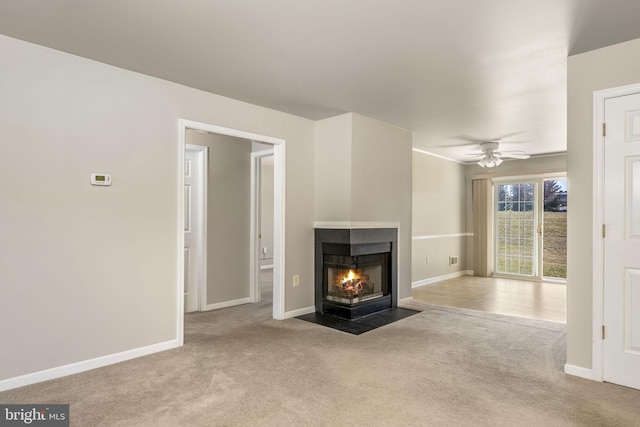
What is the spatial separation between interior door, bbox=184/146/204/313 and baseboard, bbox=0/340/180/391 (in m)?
1.40

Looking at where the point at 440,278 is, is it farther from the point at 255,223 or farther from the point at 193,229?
the point at 193,229

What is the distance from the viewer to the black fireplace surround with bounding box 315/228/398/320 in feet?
14.3

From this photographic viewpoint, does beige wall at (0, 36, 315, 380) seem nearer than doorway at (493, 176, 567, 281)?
Yes

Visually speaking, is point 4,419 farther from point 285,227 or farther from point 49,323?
point 285,227

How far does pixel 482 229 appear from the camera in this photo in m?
7.84

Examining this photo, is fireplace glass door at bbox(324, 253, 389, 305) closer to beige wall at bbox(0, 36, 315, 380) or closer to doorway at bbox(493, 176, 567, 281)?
beige wall at bbox(0, 36, 315, 380)

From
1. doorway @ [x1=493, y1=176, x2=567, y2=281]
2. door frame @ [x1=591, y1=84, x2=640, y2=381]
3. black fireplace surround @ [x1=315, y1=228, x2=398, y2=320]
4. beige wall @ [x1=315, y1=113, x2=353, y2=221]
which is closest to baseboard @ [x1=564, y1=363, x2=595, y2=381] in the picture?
door frame @ [x1=591, y1=84, x2=640, y2=381]

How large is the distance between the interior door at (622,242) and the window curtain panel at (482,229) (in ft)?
17.5

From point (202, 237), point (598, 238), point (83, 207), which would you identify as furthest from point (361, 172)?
point (83, 207)

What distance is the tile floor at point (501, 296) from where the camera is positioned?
4.82 metres

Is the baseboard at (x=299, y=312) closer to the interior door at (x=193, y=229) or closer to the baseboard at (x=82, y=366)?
the interior door at (x=193, y=229)

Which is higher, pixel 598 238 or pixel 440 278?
pixel 598 238

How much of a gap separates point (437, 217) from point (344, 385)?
533 cm

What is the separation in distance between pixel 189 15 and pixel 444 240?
6368 mm
